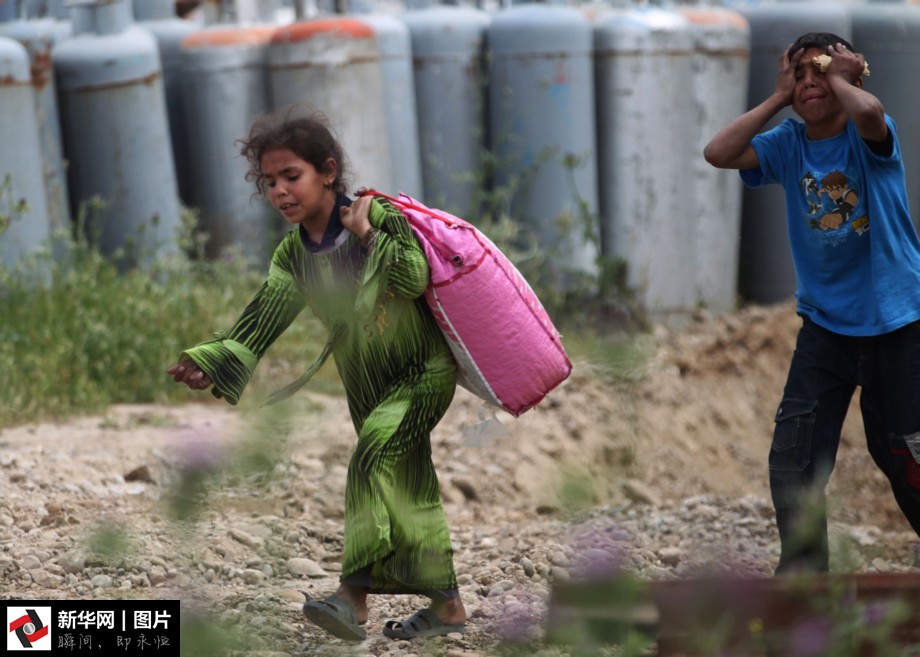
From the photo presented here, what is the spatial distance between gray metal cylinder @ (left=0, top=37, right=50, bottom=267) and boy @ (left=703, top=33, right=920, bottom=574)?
171 inches

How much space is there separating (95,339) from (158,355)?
0.99 ft

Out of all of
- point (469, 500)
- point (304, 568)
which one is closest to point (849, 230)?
point (304, 568)

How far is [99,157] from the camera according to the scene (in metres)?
7.66

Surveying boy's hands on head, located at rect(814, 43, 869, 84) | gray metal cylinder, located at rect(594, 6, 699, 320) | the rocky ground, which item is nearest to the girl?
the rocky ground

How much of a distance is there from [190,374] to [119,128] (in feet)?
15.1

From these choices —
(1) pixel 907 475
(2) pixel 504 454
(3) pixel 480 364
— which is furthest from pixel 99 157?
(1) pixel 907 475

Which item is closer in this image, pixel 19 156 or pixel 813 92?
pixel 813 92

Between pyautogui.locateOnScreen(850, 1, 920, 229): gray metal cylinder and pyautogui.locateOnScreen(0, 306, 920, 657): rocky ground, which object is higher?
pyautogui.locateOnScreen(850, 1, 920, 229): gray metal cylinder

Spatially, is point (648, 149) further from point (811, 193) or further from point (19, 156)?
point (811, 193)

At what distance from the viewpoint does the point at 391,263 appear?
3.24 metres

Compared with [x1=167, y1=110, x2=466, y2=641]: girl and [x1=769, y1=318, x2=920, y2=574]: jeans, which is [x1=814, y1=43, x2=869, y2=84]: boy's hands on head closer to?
[x1=769, y1=318, x2=920, y2=574]: jeans

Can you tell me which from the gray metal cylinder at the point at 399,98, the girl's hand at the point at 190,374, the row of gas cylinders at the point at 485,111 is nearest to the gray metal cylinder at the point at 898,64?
the row of gas cylinders at the point at 485,111

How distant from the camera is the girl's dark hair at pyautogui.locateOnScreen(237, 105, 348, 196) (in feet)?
10.9

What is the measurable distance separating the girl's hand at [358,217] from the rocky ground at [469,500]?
55 centimetres
